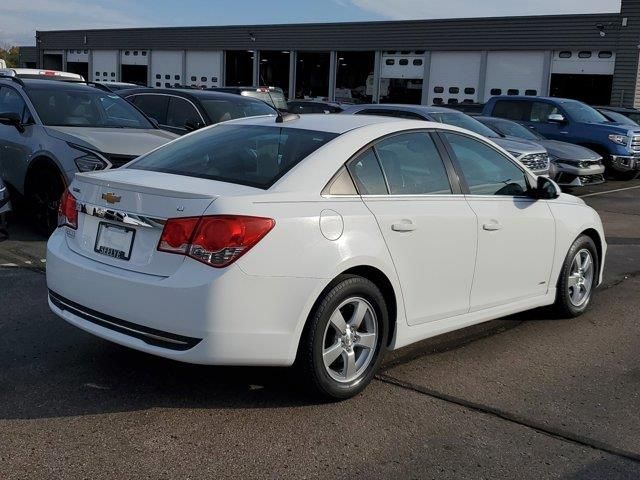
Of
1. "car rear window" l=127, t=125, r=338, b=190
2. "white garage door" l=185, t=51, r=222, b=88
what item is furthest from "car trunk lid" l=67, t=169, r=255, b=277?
"white garage door" l=185, t=51, r=222, b=88

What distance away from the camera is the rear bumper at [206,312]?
367 centimetres

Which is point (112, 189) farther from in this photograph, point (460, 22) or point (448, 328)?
point (460, 22)

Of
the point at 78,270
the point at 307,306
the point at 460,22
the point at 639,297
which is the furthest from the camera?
the point at 460,22

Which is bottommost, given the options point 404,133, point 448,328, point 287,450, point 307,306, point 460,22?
point 287,450

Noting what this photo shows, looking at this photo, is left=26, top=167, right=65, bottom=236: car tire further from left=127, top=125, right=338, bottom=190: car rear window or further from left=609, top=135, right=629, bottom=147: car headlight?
left=609, top=135, right=629, bottom=147: car headlight

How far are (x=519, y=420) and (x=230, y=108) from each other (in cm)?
812

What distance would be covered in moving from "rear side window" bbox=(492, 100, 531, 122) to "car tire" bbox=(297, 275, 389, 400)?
14005 millimetres

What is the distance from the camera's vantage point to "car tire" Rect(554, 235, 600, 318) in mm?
5914

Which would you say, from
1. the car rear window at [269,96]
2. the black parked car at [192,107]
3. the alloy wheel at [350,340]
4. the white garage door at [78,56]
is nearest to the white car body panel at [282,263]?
the alloy wheel at [350,340]

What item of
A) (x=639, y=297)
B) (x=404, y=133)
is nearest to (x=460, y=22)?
(x=639, y=297)

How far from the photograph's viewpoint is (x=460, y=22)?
108 ft

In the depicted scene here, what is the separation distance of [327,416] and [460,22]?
31.2m

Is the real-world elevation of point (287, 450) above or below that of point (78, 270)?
below

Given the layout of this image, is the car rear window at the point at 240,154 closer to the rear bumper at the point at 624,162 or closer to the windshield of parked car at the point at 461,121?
the windshield of parked car at the point at 461,121
